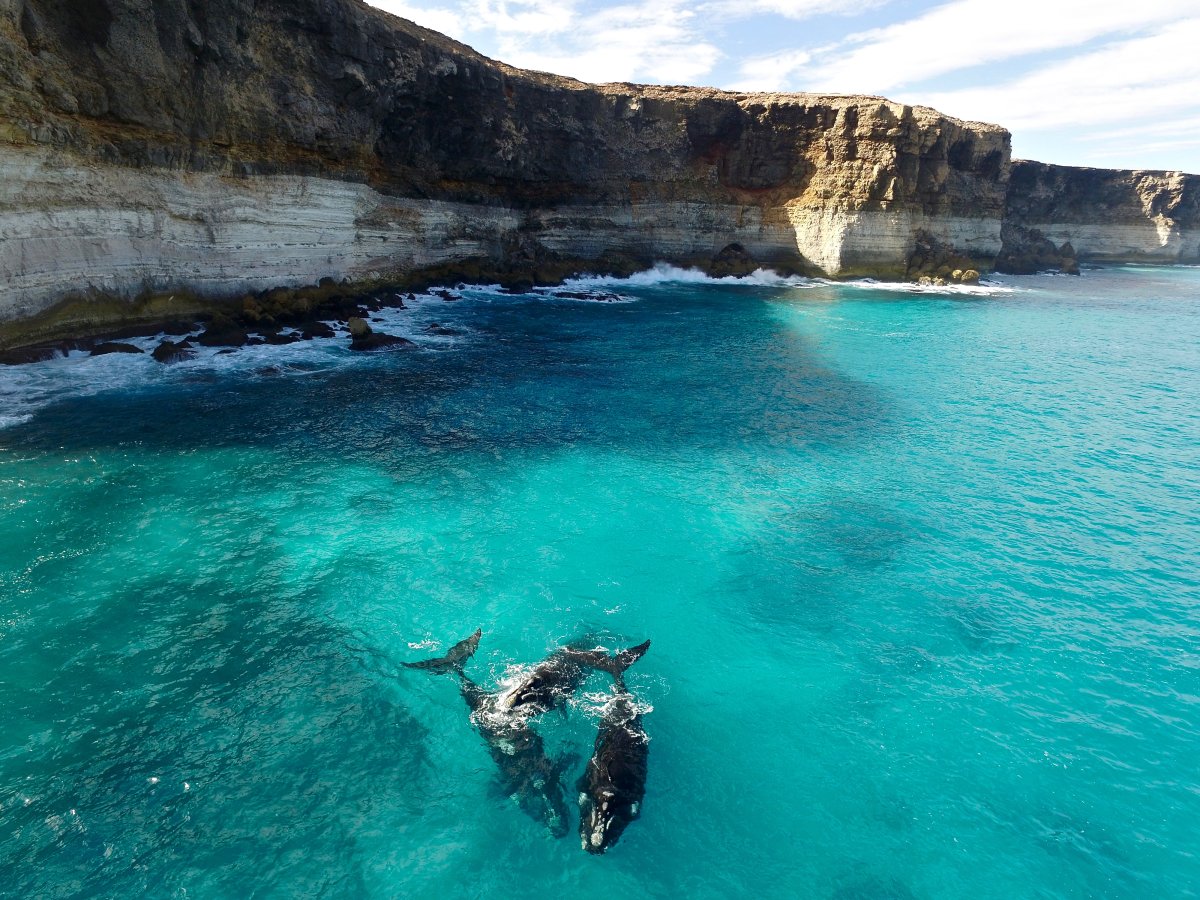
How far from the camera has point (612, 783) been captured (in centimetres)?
675

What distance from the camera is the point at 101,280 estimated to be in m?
21.2

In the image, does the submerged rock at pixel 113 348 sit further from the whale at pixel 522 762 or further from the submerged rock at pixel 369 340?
the whale at pixel 522 762

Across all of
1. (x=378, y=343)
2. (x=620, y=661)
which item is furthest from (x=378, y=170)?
(x=620, y=661)

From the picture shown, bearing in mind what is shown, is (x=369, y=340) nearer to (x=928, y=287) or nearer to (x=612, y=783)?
(x=612, y=783)

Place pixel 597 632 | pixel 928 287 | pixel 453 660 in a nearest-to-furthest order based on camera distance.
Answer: pixel 453 660
pixel 597 632
pixel 928 287

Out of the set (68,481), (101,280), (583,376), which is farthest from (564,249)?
(68,481)

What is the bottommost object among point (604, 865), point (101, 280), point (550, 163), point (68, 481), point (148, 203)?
point (604, 865)

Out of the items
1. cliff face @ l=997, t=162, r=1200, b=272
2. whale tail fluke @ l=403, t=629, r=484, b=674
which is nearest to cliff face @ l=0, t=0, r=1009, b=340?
whale tail fluke @ l=403, t=629, r=484, b=674

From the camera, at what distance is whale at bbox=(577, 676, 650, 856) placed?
21.1 feet

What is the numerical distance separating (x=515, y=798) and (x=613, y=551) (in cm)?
535

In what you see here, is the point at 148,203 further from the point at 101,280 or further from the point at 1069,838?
the point at 1069,838

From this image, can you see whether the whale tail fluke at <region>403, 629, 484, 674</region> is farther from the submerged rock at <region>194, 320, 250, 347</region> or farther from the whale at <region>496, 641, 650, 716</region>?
the submerged rock at <region>194, 320, 250, 347</region>

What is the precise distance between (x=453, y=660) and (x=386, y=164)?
108ft

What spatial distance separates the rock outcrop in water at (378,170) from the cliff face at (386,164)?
0.32 feet
